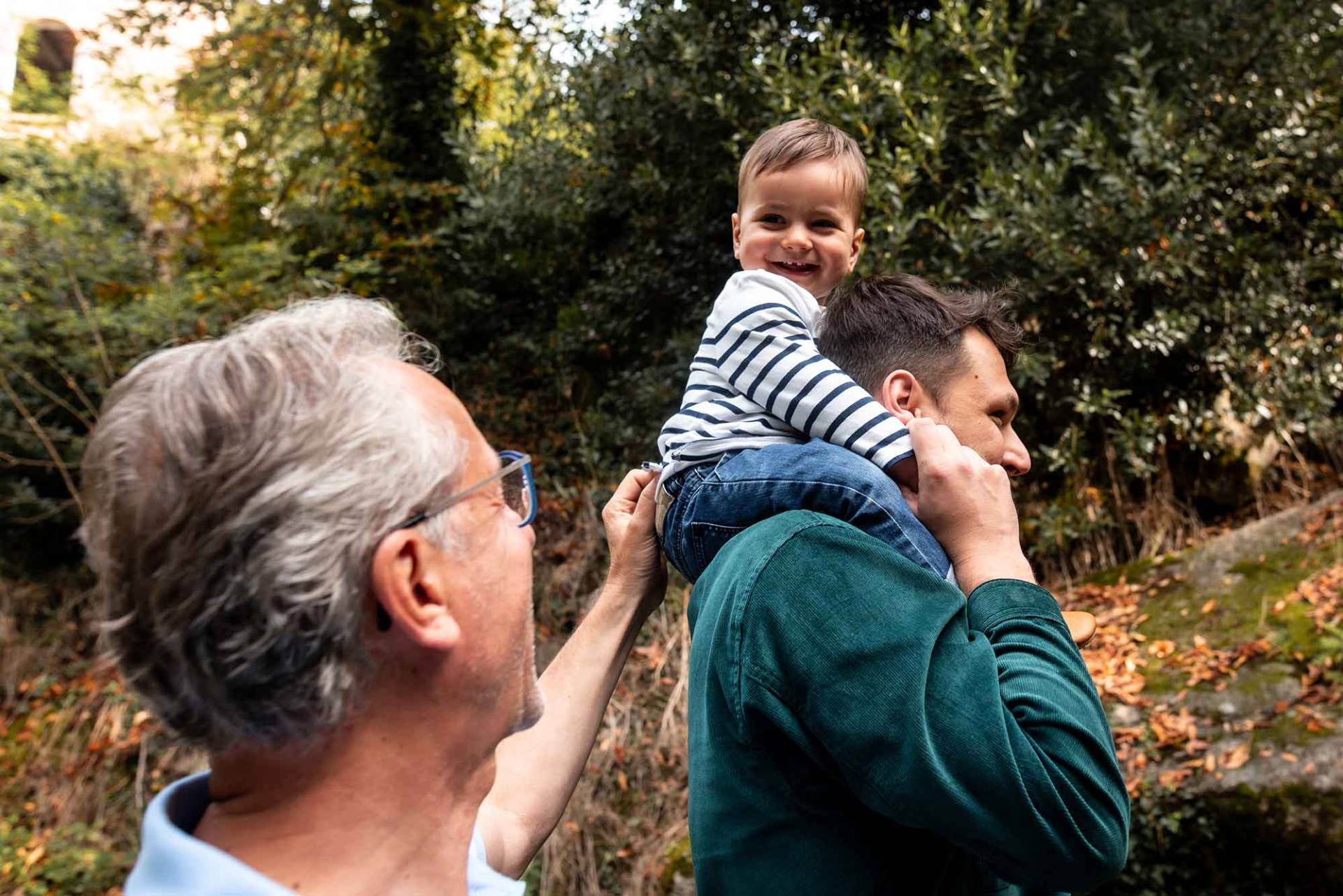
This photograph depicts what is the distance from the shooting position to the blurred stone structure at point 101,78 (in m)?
9.05

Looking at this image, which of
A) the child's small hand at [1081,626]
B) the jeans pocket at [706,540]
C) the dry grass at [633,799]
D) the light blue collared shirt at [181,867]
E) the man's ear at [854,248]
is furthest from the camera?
the dry grass at [633,799]

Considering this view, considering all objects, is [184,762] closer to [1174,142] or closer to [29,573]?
[29,573]

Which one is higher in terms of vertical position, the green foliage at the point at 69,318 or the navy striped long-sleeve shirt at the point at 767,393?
the navy striped long-sleeve shirt at the point at 767,393

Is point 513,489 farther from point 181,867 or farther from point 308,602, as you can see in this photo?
point 181,867

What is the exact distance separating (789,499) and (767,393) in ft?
1.49

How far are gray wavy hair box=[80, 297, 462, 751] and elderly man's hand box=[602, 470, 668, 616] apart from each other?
97 cm

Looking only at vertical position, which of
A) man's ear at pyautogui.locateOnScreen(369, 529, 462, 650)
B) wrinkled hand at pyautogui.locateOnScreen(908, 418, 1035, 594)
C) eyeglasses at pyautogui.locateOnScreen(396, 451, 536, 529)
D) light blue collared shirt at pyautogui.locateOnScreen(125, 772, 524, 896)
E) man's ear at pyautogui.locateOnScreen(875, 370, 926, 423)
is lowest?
light blue collared shirt at pyautogui.locateOnScreen(125, 772, 524, 896)

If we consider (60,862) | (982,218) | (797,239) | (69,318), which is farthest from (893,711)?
(69,318)

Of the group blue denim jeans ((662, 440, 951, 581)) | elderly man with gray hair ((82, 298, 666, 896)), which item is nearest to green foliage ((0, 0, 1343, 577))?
blue denim jeans ((662, 440, 951, 581))

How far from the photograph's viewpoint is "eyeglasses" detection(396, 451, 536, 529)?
143 centimetres

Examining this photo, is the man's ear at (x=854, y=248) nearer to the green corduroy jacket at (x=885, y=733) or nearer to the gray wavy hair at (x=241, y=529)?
the green corduroy jacket at (x=885, y=733)

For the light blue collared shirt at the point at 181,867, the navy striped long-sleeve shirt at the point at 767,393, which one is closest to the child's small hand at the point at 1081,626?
the navy striped long-sleeve shirt at the point at 767,393

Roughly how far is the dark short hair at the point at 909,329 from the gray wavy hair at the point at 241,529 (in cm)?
112

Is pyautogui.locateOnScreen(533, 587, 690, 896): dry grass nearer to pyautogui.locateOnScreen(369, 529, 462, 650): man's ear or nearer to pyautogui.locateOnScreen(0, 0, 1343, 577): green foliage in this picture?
pyautogui.locateOnScreen(0, 0, 1343, 577): green foliage
